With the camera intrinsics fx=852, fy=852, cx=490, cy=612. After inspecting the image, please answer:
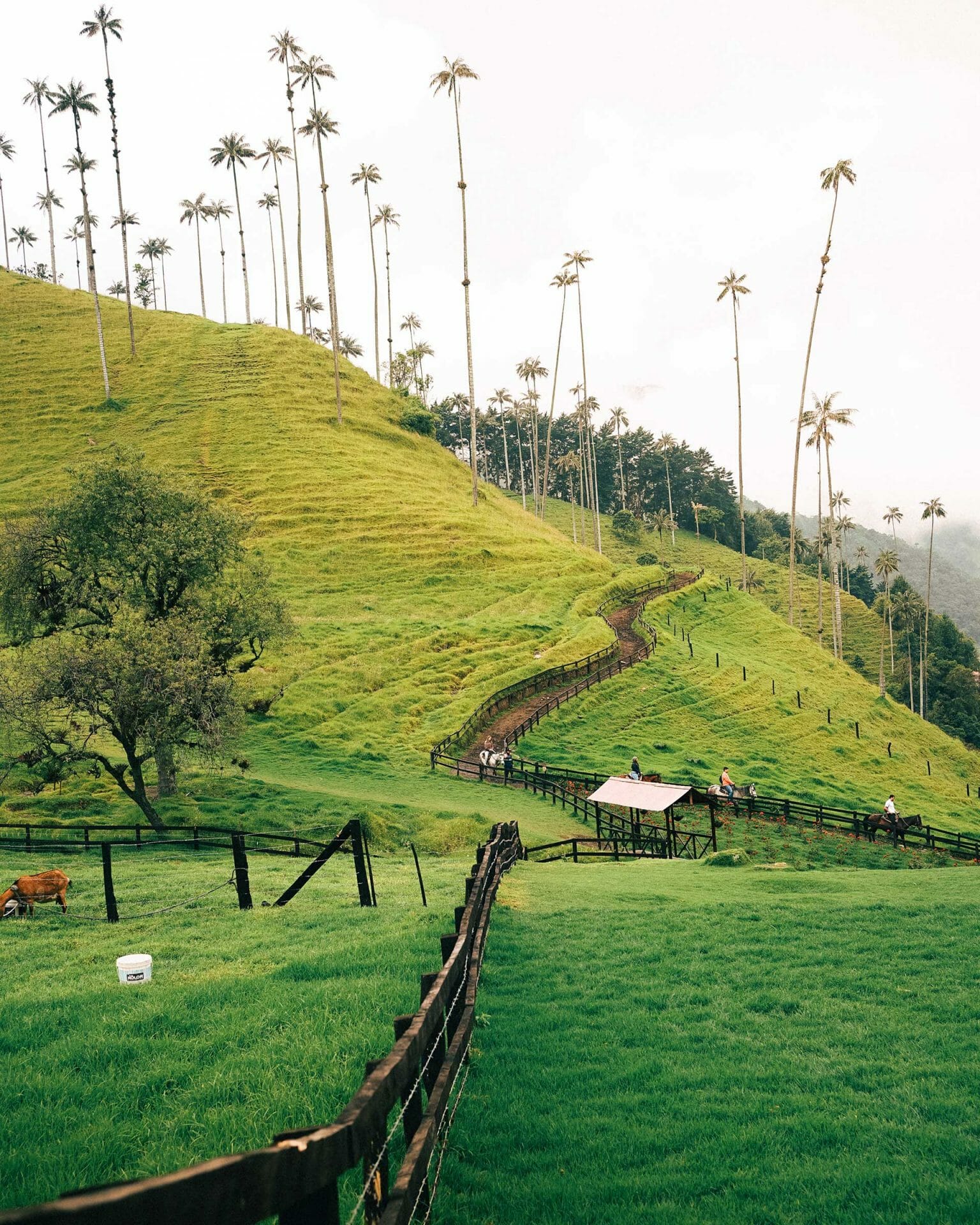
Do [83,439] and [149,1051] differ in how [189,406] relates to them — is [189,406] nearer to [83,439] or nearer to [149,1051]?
[83,439]

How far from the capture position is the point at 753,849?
3219 cm

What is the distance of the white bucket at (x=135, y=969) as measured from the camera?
10.7 meters

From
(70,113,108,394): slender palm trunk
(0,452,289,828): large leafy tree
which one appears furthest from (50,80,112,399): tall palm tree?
→ (0,452,289,828): large leafy tree

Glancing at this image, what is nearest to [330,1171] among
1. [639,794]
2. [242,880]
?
[242,880]

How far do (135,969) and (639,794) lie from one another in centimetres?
2128

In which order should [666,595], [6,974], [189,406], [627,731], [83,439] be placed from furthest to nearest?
[189,406] < [83,439] < [666,595] < [627,731] < [6,974]

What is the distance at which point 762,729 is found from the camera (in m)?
53.1

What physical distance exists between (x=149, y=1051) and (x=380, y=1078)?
5359mm

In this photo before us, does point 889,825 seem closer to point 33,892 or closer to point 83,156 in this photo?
point 33,892

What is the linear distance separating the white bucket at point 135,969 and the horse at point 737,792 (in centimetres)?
2755

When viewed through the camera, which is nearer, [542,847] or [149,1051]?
[149,1051]

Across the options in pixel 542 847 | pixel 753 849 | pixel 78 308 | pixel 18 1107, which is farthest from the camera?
pixel 78 308

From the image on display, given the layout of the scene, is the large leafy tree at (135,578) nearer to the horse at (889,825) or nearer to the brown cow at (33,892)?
the brown cow at (33,892)

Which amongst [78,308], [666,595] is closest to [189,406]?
[78,308]
